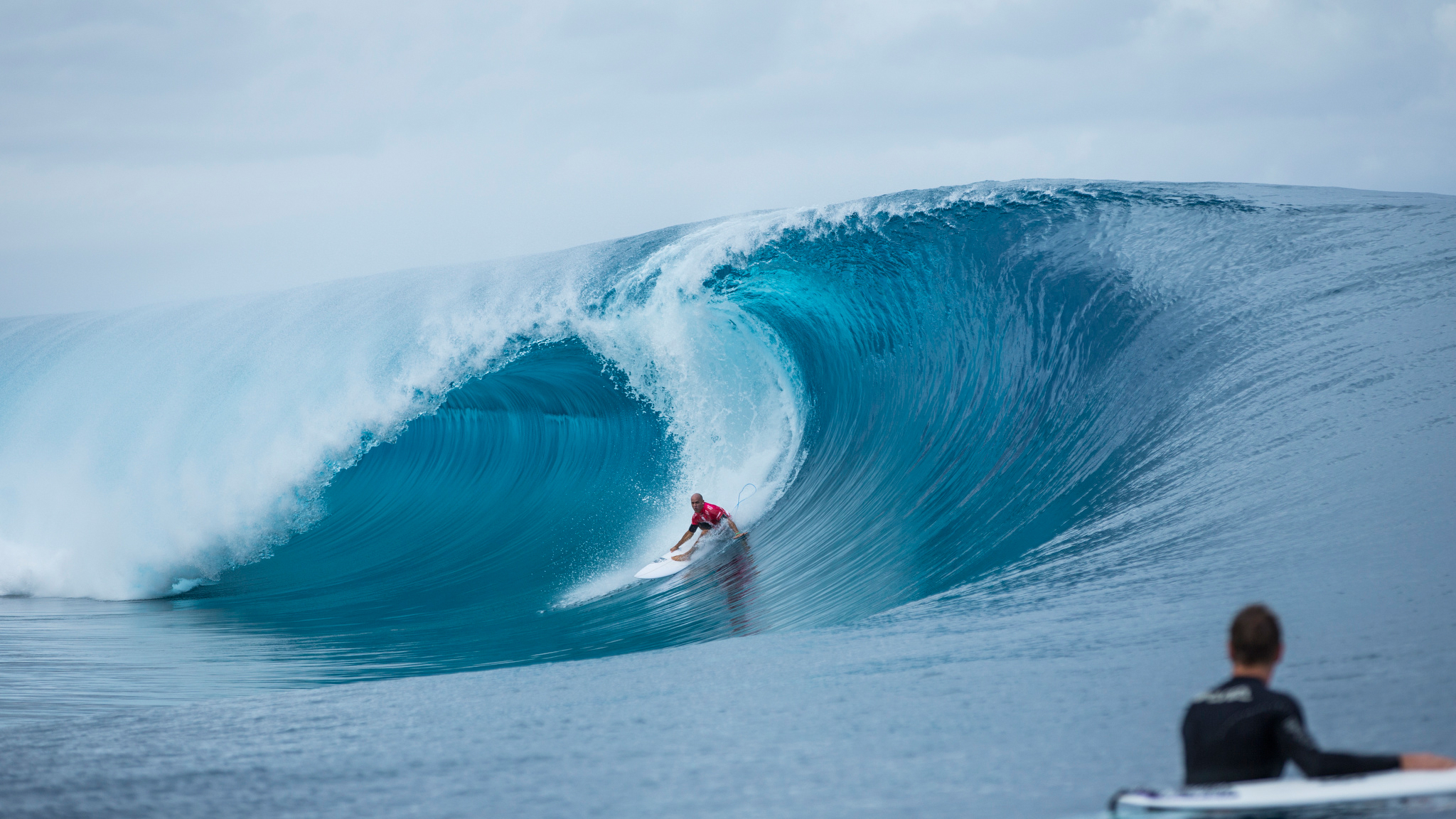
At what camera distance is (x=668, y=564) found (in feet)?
28.7

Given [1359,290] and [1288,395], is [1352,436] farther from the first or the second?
[1359,290]

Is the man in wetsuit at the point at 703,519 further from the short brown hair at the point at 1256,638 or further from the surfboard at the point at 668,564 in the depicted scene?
the short brown hair at the point at 1256,638

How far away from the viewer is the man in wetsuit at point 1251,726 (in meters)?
2.42

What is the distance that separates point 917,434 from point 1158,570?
4.48m

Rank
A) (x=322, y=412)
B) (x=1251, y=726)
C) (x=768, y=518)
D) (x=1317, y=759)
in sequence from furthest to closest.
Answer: (x=322, y=412) → (x=768, y=518) → (x=1251, y=726) → (x=1317, y=759)

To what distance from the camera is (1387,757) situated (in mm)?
2387

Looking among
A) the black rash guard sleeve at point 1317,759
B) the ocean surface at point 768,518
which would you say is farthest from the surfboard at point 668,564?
the black rash guard sleeve at point 1317,759

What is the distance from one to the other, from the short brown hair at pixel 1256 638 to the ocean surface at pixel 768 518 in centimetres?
46

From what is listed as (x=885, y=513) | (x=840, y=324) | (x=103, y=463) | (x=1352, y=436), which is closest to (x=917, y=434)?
(x=885, y=513)

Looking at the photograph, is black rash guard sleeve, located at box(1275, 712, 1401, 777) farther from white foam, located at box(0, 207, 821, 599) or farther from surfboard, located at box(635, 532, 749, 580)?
white foam, located at box(0, 207, 821, 599)

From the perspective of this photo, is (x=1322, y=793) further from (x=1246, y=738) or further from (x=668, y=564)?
(x=668, y=564)

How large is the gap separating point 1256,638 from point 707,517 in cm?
672

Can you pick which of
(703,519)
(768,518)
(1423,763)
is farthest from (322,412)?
(1423,763)

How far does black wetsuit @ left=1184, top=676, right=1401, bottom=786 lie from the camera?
7.88 feet
